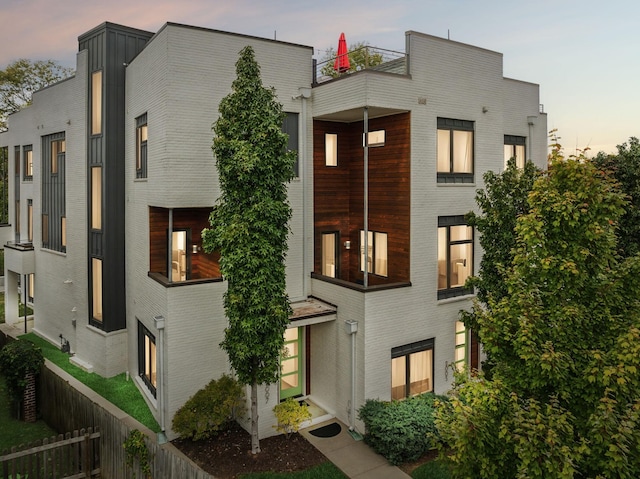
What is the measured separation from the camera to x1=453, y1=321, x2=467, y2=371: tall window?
619 inches

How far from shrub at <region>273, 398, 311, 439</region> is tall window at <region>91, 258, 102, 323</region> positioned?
8.88 m

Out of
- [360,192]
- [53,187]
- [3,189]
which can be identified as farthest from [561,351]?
[3,189]

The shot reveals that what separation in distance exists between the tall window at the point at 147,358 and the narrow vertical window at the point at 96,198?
439 centimetres

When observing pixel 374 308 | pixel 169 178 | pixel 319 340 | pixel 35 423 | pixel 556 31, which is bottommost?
pixel 35 423

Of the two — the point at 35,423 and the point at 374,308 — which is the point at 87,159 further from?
the point at 374,308

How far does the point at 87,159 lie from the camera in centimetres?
1798

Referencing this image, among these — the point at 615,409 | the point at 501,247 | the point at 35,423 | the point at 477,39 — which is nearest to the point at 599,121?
the point at 477,39

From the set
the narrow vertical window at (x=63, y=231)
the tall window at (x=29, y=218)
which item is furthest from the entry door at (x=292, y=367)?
the tall window at (x=29, y=218)

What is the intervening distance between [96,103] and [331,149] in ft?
29.8

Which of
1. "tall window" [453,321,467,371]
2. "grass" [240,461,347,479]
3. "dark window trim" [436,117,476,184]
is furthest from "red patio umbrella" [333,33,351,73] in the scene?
"grass" [240,461,347,479]

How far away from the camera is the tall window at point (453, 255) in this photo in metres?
15.2

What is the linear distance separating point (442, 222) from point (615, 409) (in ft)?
31.2

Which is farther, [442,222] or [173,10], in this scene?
[173,10]

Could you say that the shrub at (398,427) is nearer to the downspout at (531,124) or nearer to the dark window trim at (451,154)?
the dark window trim at (451,154)
